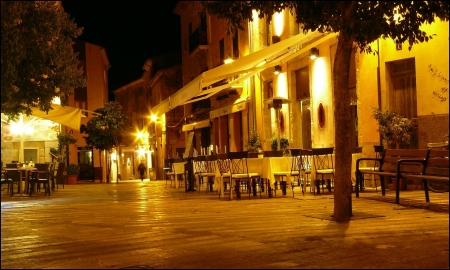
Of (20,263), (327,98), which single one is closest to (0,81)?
(20,263)

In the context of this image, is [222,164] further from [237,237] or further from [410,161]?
[237,237]

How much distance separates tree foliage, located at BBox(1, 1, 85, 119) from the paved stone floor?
1.80 metres

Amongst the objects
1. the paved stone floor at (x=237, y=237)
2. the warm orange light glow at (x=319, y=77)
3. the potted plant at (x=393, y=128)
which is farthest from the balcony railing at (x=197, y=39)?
the paved stone floor at (x=237, y=237)

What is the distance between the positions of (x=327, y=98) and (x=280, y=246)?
453 inches

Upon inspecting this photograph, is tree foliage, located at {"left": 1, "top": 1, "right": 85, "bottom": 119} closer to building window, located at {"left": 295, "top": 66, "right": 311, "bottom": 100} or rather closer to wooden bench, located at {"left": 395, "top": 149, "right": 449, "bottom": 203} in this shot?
wooden bench, located at {"left": 395, "top": 149, "right": 449, "bottom": 203}

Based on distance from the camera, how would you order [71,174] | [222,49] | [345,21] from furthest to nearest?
1. [222,49]
2. [71,174]
3. [345,21]

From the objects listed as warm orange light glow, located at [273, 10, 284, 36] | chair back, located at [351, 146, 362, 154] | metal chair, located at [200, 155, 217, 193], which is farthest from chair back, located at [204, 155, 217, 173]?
warm orange light glow, located at [273, 10, 284, 36]

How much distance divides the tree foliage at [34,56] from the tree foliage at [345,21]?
2.40 metres

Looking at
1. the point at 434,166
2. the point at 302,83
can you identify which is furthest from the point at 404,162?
the point at 302,83

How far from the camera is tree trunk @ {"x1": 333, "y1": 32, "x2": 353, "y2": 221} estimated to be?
8320 millimetres

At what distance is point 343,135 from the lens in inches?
329

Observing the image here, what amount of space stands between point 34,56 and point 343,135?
4.74 m

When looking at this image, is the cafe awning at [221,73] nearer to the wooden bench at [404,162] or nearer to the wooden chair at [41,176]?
the wooden bench at [404,162]

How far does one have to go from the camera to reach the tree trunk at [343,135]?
832 cm
